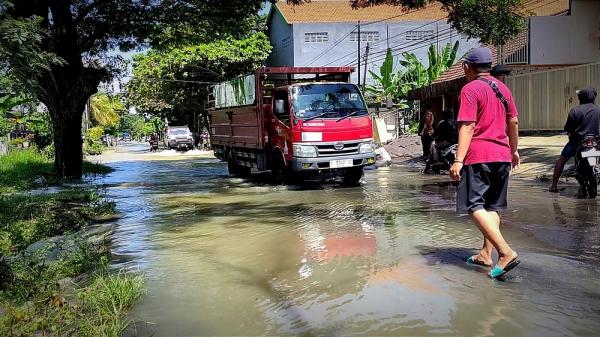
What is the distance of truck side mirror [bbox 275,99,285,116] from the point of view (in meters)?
11.8

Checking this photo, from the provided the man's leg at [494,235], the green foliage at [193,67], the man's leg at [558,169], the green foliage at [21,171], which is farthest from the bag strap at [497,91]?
the green foliage at [193,67]

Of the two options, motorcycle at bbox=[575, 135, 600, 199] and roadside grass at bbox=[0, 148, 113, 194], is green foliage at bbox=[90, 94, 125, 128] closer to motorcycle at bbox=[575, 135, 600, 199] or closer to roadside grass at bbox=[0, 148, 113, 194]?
roadside grass at bbox=[0, 148, 113, 194]

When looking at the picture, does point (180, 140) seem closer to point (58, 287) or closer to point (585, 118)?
point (585, 118)

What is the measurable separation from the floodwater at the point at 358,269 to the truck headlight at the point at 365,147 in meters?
2.06

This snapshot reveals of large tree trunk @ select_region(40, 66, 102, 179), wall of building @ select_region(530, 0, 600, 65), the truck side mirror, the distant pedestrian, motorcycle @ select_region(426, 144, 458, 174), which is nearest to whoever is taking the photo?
the truck side mirror

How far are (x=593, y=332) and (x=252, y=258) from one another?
3279 millimetres

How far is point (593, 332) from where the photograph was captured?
3447 millimetres

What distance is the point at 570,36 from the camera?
19359mm

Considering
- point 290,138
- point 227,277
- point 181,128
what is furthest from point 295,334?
point 181,128

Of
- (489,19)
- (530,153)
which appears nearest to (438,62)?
(530,153)

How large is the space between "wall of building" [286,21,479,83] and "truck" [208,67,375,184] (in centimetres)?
2631

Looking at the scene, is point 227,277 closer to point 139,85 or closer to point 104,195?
point 104,195

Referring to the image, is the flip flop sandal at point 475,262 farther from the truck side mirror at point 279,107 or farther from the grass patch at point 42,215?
the truck side mirror at point 279,107

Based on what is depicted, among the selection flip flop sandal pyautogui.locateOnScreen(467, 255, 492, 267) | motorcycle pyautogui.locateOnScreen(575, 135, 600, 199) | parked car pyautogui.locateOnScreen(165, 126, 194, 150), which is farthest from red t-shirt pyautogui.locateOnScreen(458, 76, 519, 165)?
parked car pyautogui.locateOnScreen(165, 126, 194, 150)
